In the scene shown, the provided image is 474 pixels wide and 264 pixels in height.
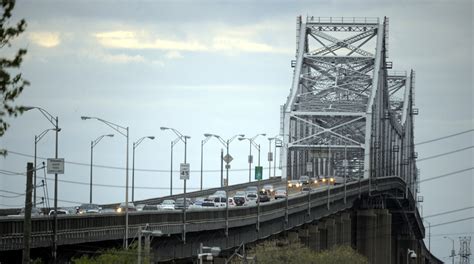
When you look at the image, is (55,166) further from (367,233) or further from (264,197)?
(367,233)

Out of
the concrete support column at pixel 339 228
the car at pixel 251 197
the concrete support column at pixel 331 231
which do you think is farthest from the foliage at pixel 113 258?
the concrete support column at pixel 339 228

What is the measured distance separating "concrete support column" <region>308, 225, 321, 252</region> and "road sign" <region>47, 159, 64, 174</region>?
7620 centimetres

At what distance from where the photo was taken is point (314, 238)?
146625 mm

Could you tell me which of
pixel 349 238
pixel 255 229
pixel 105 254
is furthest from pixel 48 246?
pixel 349 238

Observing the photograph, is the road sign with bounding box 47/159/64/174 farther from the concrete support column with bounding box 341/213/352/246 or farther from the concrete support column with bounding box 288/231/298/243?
the concrete support column with bounding box 341/213/352/246

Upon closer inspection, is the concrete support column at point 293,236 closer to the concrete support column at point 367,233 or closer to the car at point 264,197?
the car at point 264,197

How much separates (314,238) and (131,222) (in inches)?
2736

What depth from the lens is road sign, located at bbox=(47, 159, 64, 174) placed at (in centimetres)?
6601

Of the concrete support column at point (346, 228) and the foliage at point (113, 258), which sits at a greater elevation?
the foliage at point (113, 258)

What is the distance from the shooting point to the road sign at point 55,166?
66.0 metres

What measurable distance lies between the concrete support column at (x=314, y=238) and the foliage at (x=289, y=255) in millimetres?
24350

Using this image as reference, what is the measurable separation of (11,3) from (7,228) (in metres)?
24.0

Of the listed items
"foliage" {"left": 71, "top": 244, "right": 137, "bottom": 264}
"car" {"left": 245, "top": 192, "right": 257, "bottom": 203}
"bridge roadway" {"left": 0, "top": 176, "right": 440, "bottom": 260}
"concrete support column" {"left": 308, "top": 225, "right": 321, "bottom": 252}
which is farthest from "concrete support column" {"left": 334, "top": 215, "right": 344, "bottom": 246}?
"foliage" {"left": 71, "top": 244, "right": 137, "bottom": 264}

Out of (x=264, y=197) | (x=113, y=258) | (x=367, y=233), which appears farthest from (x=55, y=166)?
(x=367, y=233)
